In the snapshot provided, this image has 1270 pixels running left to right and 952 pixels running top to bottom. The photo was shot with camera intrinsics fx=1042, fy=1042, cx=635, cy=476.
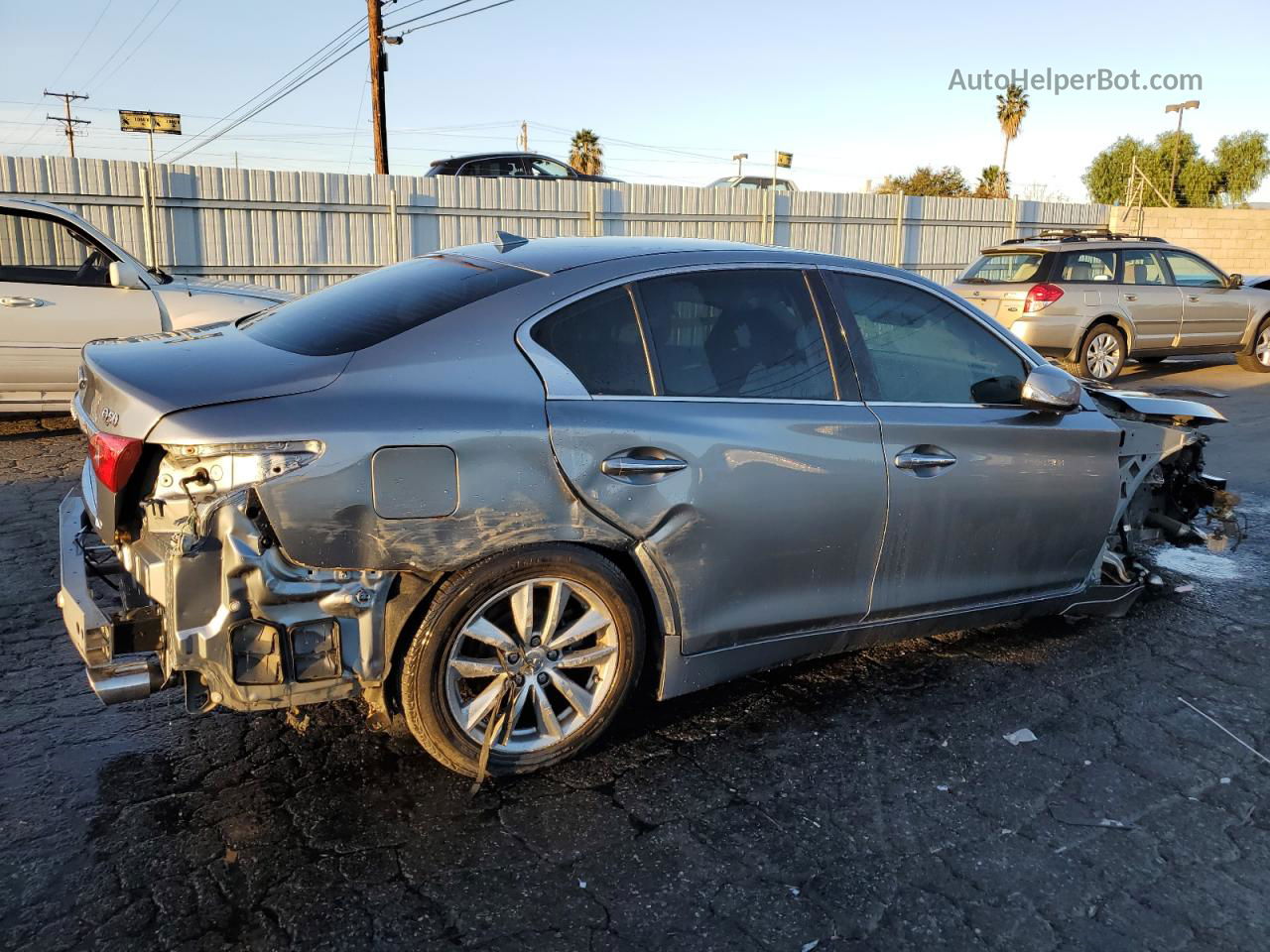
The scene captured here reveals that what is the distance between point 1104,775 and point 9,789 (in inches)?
135

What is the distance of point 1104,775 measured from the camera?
3412mm

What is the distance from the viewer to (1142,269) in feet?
41.8

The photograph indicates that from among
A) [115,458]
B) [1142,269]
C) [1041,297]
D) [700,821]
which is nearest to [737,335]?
[700,821]

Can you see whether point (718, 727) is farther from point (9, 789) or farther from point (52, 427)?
point (52, 427)

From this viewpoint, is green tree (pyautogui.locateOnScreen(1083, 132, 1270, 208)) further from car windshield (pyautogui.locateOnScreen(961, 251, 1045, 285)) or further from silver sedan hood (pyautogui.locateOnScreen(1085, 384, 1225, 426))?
silver sedan hood (pyautogui.locateOnScreen(1085, 384, 1225, 426))

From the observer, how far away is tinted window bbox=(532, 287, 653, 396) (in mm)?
3277

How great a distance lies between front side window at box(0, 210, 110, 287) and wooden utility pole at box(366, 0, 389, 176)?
14.4 meters

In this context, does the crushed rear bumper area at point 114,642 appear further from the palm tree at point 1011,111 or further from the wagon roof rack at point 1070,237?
the palm tree at point 1011,111

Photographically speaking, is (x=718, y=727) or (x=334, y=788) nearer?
(x=334, y=788)

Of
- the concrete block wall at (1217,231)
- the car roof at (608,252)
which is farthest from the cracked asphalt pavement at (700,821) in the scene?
the concrete block wall at (1217,231)

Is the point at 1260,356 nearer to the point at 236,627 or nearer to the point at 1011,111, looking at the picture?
the point at 236,627

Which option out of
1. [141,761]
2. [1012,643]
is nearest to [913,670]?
[1012,643]

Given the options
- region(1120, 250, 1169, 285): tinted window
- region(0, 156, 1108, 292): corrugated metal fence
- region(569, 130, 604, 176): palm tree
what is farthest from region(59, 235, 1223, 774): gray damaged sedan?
region(569, 130, 604, 176): palm tree

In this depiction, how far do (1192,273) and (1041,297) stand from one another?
2.70 meters
